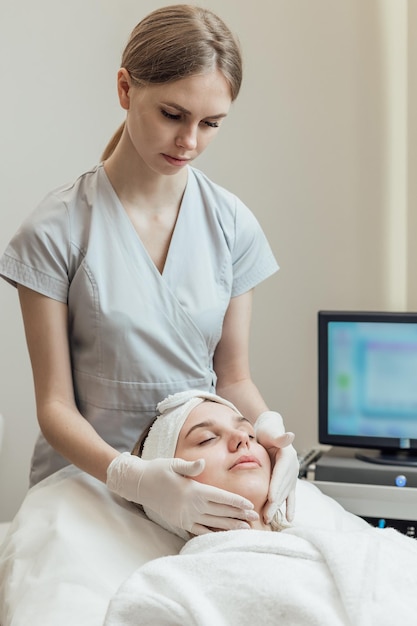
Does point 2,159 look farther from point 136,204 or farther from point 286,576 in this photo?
point 286,576

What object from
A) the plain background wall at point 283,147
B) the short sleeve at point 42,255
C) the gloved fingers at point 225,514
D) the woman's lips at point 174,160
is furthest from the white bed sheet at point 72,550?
the plain background wall at point 283,147

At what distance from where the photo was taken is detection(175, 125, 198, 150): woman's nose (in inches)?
62.1

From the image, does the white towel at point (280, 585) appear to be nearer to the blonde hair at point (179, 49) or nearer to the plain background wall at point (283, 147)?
the blonde hair at point (179, 49)

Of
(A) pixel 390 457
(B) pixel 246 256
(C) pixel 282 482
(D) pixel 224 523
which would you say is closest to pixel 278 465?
(C) pixel 282 482

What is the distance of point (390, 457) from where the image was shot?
87.7 inches

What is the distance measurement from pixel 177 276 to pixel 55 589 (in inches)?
25.5

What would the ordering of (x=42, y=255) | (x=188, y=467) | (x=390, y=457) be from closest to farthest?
(x=188, y=467), (x=42, y=255), (x=390, y=457)

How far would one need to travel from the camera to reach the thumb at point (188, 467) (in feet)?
4.64

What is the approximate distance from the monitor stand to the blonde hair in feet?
3.32

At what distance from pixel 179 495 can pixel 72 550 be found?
192 millimetres

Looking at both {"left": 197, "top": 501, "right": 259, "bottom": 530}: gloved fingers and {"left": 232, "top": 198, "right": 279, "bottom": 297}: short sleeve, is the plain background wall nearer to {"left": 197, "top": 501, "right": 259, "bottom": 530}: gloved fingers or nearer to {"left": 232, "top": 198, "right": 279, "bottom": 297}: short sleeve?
{"left": 232, "top": 198, "right": 279, "bottom": 297}: short sleeve

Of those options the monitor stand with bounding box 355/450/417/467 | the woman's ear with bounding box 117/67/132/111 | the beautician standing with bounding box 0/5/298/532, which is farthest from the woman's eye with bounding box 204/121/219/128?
the monitor stand with bounding box 355/450/417/467

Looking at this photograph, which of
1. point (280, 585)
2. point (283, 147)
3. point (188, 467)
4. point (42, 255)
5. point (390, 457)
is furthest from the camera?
point (283, 147)

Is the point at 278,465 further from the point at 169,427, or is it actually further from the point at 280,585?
the point at 280,585
